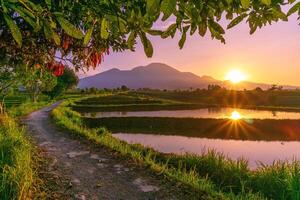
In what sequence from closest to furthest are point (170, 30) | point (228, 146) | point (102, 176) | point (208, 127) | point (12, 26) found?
point (12, 26) < point (170, 30) < point (102, 176) < point (228, 146) < point (208, 127)

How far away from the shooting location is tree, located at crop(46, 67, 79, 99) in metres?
64.4

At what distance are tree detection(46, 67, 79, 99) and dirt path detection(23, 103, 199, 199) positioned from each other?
160ft

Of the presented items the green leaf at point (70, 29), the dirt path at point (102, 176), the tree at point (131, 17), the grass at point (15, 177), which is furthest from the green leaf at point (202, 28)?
the dirt path at point (102, 176)

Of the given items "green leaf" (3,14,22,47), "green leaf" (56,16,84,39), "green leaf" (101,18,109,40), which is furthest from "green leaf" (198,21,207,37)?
"green leaf" (3,14,22,47)

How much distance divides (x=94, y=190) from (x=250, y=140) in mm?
19074

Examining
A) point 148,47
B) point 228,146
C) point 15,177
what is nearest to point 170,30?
point 148,47

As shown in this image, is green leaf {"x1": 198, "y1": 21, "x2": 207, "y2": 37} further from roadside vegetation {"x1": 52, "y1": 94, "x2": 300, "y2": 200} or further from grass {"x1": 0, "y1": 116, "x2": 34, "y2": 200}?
roadside vegetation {"x1": 52, "y1": 94, "x2": 300, "y2": 200}

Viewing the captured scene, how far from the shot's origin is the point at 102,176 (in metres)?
8.63

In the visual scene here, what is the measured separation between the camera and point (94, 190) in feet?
24.5

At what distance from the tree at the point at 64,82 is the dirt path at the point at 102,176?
48.6 meters

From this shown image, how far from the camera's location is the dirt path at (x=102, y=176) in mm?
7289

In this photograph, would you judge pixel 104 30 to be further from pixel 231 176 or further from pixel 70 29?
pixel 231 176

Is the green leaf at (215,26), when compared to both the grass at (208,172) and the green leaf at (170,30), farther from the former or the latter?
the grass at (208,172)

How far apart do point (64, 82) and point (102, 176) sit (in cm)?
6801
